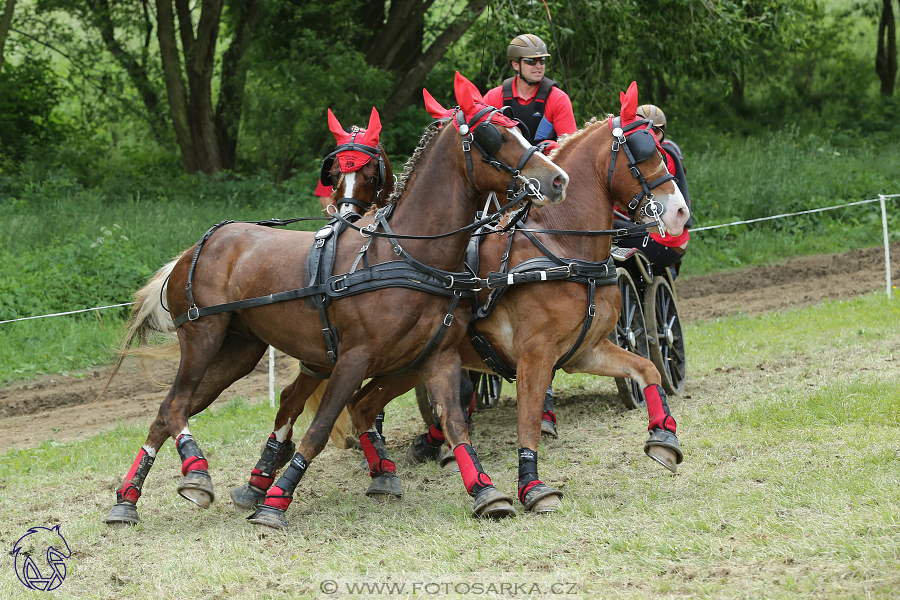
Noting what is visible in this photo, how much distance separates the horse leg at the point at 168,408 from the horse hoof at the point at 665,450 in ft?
8.24

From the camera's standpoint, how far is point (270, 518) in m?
4.57

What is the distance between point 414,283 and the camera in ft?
14.9

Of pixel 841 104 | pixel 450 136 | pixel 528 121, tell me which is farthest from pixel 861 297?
pixel 841 104

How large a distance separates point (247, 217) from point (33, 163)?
183 inches

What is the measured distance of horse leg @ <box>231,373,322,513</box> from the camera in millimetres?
4949

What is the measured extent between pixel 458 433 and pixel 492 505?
0.41 metres

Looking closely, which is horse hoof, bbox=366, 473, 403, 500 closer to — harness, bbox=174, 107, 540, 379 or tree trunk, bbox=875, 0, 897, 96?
harness, bbox=174, 107, 540, 379

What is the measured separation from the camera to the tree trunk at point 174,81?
1426cm

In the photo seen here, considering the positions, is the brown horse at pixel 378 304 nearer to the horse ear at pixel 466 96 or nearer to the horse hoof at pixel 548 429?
the horse ear at pixel 466 96

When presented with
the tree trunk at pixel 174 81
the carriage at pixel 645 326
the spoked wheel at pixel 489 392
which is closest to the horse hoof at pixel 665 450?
the carriage at pixel 645 326

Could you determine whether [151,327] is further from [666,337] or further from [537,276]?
[666,337]

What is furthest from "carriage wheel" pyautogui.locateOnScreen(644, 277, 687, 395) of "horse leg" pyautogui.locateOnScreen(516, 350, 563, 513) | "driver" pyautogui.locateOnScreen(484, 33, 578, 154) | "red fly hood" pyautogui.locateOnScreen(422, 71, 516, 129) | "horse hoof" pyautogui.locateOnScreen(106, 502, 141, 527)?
"horse hoof" pyautogui.locateOnScreen(106, 502, 141, 527)

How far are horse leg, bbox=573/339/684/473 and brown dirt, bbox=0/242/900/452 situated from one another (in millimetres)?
3318

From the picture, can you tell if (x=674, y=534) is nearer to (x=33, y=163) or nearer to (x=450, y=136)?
(x=450, y=136)
